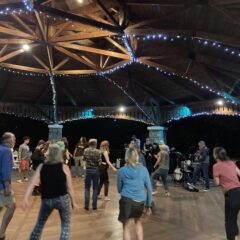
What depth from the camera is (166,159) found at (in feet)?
29.3

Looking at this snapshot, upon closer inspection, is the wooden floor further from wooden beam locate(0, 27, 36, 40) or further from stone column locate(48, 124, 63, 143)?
stone column locate(48, 124, 63, 143)

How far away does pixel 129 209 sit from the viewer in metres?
4.10

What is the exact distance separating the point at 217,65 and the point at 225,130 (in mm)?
10047

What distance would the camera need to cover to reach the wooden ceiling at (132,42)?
298 inches

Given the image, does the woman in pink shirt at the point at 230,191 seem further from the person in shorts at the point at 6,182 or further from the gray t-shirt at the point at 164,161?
the gray t-shirt at the point at 164,161

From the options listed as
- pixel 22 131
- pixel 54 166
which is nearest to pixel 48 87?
pixel 22 131

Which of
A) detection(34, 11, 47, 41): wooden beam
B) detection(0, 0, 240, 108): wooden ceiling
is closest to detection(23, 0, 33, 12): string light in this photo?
detection(0, 0, 240, 108): wooden ceiling

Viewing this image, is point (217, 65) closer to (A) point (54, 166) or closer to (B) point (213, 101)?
(B) point (213, 101)

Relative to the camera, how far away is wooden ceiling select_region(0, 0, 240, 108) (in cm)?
756

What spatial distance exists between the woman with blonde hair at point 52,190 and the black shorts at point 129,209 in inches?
27.0

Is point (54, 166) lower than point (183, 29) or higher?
lower

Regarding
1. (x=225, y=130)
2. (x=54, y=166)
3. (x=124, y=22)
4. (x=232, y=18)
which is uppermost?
(x=124, y=22)

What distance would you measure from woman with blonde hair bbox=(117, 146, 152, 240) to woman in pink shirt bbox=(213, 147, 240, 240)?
1.18m

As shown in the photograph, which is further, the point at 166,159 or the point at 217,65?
the point at 217,65
